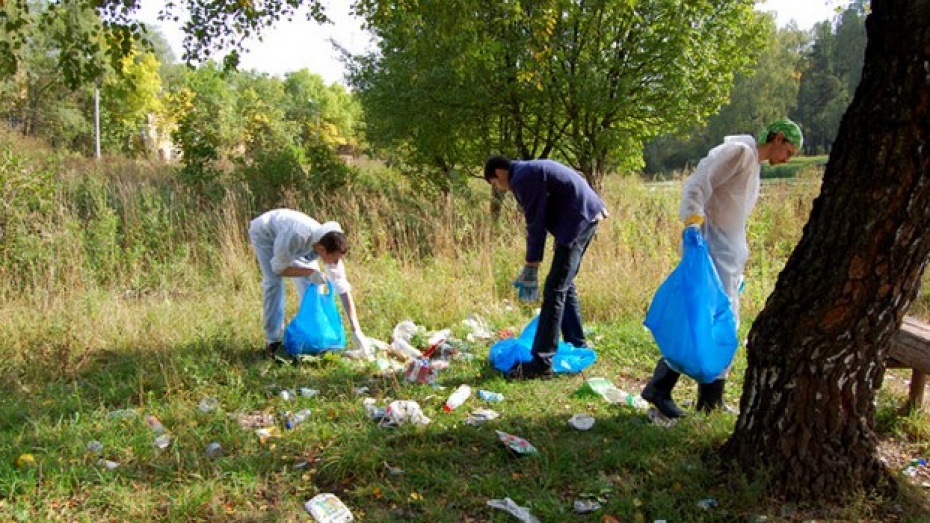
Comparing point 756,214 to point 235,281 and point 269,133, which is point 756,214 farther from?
point 269,133

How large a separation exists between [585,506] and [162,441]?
203 cm

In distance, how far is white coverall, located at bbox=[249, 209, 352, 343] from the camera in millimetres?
4105

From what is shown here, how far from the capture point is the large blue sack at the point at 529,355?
410 centimetres

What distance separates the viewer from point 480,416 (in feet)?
11.1

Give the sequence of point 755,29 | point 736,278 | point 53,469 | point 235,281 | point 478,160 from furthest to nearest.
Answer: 1. point 478,160
2. point 755,29
3. point 235,281
4. point 736,278
5. point 53,469

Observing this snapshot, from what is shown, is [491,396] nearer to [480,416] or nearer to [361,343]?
[480,416]

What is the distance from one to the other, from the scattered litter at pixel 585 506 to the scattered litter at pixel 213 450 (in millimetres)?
1664

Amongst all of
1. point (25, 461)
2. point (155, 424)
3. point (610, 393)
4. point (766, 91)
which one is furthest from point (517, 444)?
point (766, 91)

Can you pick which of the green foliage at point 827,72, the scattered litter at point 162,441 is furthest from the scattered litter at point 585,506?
the green foliage at point 827,72

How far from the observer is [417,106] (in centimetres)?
1027

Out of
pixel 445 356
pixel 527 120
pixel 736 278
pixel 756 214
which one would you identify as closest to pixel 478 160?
pixel 527 120

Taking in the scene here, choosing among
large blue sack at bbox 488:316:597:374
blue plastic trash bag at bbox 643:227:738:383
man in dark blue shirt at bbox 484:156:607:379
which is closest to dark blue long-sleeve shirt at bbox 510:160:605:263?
man in dark blue shirt at bbox 484:156:607:379

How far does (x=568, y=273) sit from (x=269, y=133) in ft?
29.5

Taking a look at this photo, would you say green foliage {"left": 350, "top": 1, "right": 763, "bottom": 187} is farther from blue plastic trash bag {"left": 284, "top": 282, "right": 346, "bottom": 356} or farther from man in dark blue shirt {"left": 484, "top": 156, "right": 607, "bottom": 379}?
blue plastic trash bag {"left": 284, "top": 282, "right": 346, "bottom": 356}
